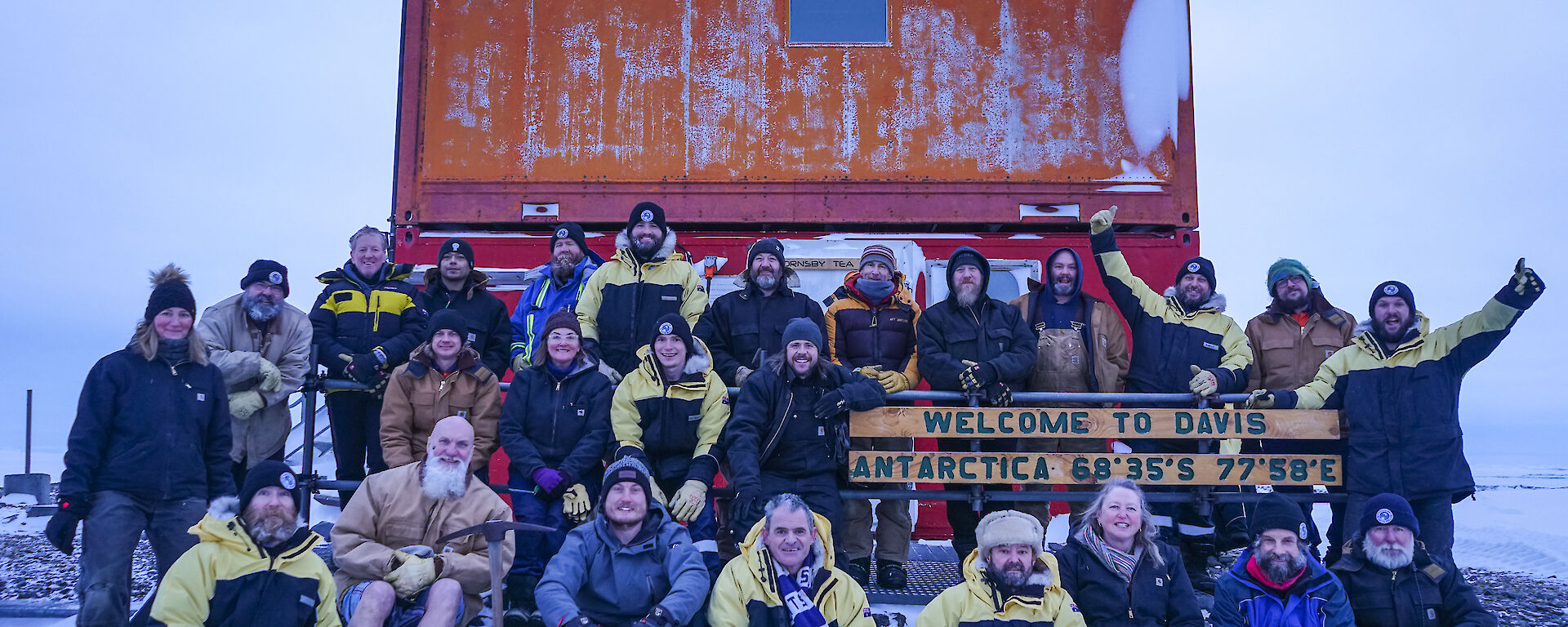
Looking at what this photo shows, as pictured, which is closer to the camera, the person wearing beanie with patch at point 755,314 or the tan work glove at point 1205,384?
the tan work glove at point 1205,384

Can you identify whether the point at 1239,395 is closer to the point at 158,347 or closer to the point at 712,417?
the point at 712,417

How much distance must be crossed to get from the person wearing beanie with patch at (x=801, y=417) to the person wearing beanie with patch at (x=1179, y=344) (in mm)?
1755

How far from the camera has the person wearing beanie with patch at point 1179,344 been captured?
5516 mm

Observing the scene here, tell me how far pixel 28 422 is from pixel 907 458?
11.1 meters

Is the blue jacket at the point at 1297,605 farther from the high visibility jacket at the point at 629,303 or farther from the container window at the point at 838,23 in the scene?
the container window at the point at 838,23

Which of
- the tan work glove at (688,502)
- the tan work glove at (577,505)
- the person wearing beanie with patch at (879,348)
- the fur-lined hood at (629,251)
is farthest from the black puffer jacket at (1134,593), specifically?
the fur-lined hood at (629,251)

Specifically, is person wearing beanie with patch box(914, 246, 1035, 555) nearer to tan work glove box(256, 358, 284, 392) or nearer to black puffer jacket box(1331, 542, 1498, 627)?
black puffer jacket box(1331, 542, 1498, 627)

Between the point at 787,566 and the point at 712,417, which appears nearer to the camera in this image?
the point at 787,566

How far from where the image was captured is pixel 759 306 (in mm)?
5629

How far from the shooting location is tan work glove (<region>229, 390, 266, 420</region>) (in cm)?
523

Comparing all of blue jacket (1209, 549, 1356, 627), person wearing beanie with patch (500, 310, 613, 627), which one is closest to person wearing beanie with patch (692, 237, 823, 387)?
person wearing beanie with patch (500, 310, 613, 627)

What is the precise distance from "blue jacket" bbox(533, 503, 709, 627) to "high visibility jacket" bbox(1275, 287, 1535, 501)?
327 cm

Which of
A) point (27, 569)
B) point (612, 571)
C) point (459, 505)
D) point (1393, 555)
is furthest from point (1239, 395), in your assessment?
point (27, 569)

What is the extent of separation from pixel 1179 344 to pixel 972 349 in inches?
48.9
